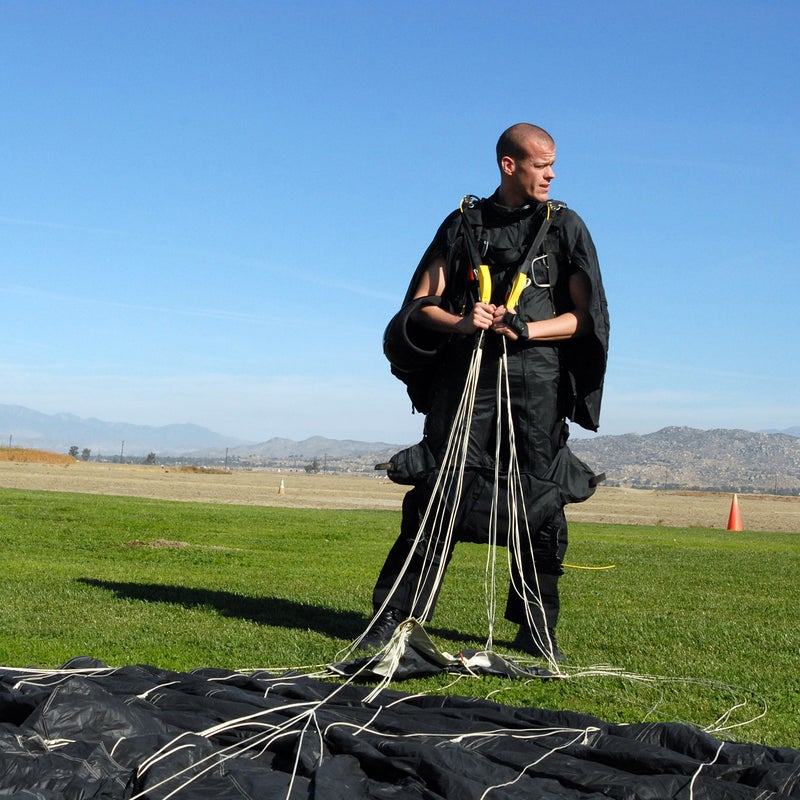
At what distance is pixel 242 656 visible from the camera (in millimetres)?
5230

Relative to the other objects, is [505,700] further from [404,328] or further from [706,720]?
[404,328]

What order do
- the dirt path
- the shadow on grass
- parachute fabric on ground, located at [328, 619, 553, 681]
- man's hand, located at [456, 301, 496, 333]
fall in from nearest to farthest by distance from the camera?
parachute fabric on ground, located at [328, 619, 553, 681], man's hand, located at [456, 301, 496, 333], the shadow on grass, the dirt path

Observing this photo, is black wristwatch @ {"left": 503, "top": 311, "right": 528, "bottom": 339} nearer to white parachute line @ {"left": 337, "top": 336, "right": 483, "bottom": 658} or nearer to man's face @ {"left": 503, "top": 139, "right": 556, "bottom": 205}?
white parachute line @ {"left": 337, "top": 336, "right": 483, "bottom": 658}

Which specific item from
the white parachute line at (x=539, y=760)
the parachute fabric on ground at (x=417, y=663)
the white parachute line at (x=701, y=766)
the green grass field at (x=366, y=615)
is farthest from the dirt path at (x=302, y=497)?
the white parachute line at (x=701, y=766)

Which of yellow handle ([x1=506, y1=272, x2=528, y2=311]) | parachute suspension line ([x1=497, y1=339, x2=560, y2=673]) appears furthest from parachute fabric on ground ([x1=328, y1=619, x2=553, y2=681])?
yellow handle ([x1=506, y1=272, x2=528, y2=311])

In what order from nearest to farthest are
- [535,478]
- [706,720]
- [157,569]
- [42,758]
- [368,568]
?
[42,758] → [706,720] → [535,478] → [157,569] → [368,568]

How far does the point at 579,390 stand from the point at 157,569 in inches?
188

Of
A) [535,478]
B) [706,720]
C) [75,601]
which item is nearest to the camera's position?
[706,720]

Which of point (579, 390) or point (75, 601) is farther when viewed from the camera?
point (75, 601)

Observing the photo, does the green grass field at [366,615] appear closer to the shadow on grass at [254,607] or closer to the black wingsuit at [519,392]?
the shadow on grass at [254,607]

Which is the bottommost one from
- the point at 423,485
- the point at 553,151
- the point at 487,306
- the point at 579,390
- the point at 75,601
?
the point at 75,601

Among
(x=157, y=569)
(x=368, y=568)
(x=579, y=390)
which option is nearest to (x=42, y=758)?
(x=579, y=390)

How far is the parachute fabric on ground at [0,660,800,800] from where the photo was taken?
2918mm

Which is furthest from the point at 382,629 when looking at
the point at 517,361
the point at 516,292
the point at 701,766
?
the point at 701,766
